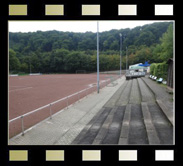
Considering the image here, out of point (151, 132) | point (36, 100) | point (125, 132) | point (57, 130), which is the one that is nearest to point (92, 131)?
point (125, 132)

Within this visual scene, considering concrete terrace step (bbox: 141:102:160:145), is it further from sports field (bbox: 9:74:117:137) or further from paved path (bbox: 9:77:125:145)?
sports field (bbox: 9:74:117:137)

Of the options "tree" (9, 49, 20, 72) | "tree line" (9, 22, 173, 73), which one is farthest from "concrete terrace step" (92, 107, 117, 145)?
"tree" (9, 49, 20, 72)

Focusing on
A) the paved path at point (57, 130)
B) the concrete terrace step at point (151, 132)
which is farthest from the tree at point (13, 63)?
the concrete terrace step at point (151, 132)

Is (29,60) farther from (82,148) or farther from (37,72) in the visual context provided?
(82,148)

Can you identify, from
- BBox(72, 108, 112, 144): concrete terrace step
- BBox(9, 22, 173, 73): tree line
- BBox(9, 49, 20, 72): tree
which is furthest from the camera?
BBox(9, 49, 20, 72): tree

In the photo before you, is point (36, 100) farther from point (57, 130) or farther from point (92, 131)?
point (92, 131)

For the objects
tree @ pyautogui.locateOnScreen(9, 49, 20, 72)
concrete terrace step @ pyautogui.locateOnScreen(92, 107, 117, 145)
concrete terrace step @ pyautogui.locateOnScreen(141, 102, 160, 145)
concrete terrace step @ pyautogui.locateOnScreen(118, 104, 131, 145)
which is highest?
A: tree @ pyautogui.locateOnScreen(9, 49, 20, 72)

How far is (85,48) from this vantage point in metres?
35.4

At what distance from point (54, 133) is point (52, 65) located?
59.8m

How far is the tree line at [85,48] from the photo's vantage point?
2839 cm

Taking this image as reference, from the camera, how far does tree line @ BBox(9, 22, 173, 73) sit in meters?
28.4

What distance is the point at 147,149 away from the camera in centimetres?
236

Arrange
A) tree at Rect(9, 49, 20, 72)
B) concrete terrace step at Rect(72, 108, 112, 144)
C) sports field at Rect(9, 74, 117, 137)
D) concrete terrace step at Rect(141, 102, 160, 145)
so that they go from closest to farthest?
1. concrete terrace step at Rect(141, 102, 160, 145)
2. concrete terrace step at Rect(72, 108, 112, 144)
3. sports field at Rect(9, 74, 117, 137)
4. tree at Rect(9, 49, 20, 72)
